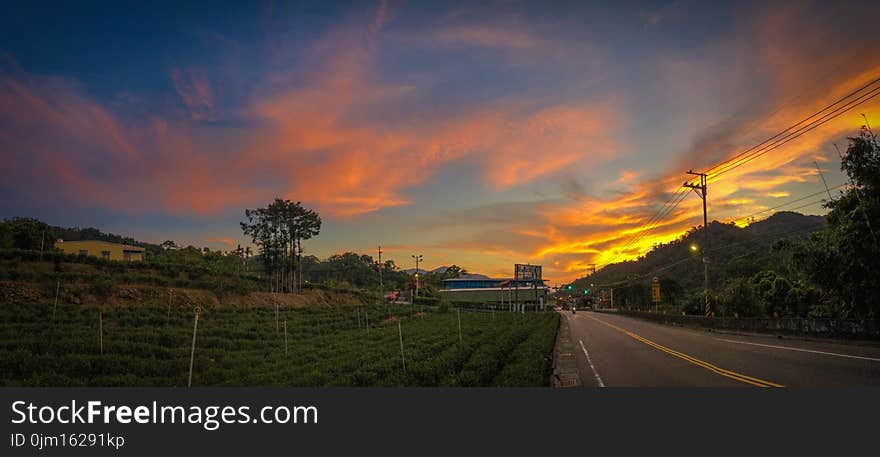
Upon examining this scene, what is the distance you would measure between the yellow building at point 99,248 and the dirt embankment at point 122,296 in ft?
49.5

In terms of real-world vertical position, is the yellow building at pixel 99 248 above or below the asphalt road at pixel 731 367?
above

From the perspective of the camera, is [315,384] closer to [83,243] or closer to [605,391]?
[605,391]

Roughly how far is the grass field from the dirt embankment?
8.39 ft

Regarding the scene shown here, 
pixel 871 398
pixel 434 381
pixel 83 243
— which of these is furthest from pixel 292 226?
pixel 871 398

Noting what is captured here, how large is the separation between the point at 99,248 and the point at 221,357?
53772mm

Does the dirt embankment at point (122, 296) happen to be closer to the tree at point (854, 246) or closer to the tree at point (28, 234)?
the tree at point (28, 234)

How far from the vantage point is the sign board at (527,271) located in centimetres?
7069

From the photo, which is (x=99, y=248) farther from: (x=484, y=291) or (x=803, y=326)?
(x=484, y=291)

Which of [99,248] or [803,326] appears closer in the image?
[803,326]

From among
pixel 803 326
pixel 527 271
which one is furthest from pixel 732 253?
pixel 803 326

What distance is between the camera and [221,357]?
24.8m

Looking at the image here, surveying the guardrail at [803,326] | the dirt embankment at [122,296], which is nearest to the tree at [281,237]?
the dirt embankment at [122,296]

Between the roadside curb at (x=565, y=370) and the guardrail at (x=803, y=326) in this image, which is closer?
the roadside curb at (x=565, y=370)

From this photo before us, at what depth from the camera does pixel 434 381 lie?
15438mm
